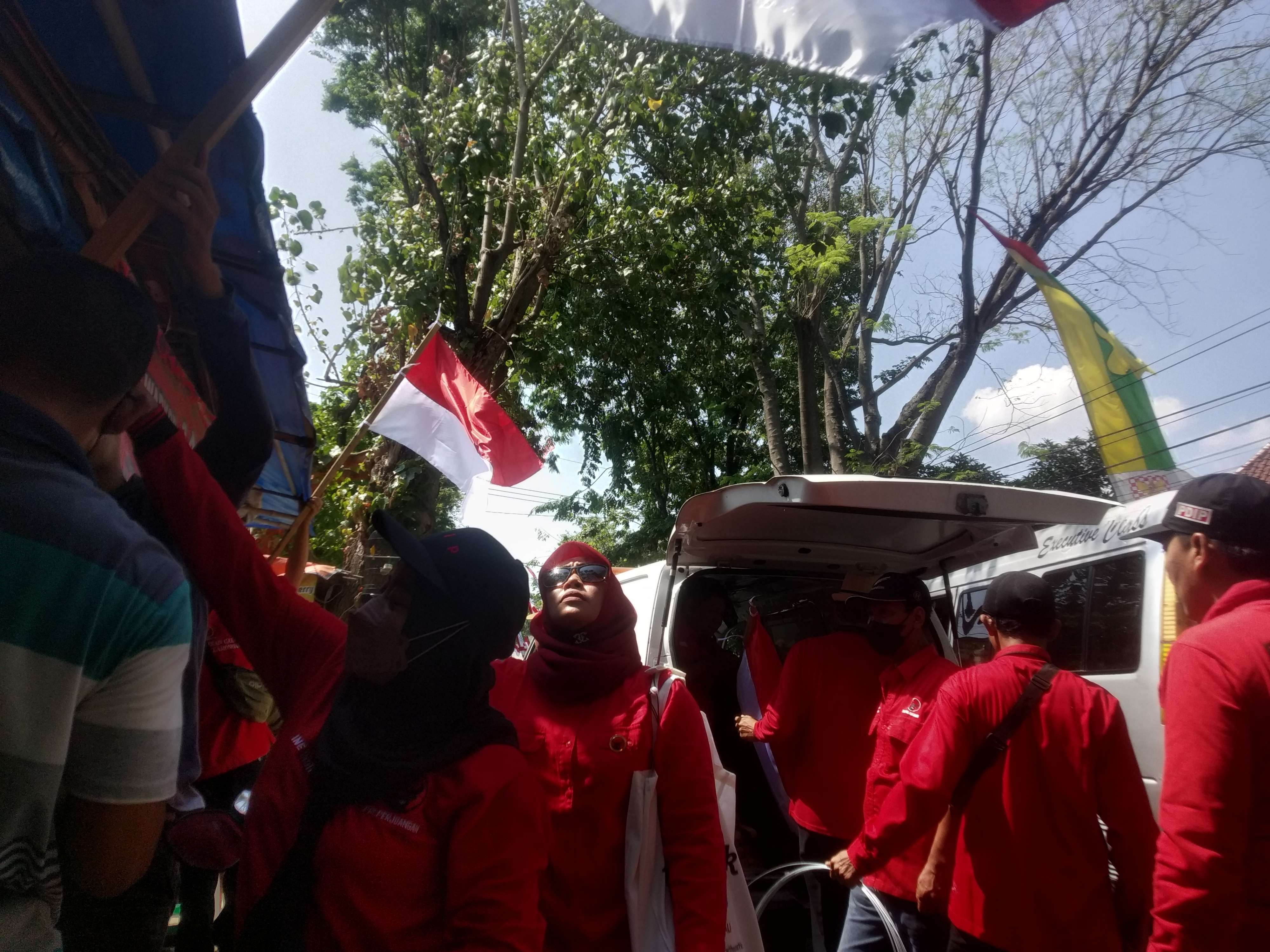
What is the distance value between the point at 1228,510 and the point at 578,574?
1.67m

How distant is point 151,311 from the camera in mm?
1467

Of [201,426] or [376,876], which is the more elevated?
[201,426]

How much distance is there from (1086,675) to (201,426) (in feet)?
16.3

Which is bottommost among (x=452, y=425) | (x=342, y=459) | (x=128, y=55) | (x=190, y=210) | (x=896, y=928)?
(x=896, y=928)

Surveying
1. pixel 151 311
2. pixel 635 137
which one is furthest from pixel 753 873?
pixel 635 137

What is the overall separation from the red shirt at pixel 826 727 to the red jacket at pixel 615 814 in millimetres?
1405

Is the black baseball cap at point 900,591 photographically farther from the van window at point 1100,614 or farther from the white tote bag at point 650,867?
the van window at point 1100,614

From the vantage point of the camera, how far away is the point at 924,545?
4.09 m

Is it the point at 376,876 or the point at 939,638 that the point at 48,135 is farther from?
the point at 939,638

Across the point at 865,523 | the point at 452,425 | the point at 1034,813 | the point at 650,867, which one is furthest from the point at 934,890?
the point at 452,425

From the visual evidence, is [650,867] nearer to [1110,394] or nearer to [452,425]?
[452,425]

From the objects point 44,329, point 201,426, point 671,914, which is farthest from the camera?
point 201,426

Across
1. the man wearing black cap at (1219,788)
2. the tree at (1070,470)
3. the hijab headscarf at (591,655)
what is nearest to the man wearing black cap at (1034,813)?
the man wearing black cap at (1219,788)

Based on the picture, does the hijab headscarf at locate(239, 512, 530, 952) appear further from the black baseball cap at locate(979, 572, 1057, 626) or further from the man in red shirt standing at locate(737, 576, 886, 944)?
the man in red shirt standing at locate(737, 576, 886, 944)
